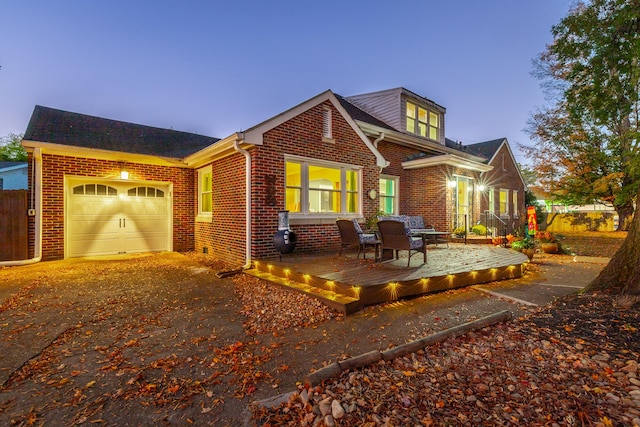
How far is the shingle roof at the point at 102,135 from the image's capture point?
8.52 meters

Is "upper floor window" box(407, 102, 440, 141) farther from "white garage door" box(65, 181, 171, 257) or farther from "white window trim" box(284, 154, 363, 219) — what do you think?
"white garage door" box(65, 181, 171, 257)

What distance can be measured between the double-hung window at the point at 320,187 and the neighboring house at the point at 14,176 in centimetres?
1470

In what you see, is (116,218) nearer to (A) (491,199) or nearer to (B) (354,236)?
(B) (354,236)

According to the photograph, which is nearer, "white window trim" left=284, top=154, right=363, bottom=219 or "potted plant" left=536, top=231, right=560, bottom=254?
"white window trim" left=284, top=154, right=363, bottom=219

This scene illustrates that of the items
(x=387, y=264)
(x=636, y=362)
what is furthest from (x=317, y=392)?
(x=387, y=264)

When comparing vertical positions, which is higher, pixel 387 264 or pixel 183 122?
pixel 183 122

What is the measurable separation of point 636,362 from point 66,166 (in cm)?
1164

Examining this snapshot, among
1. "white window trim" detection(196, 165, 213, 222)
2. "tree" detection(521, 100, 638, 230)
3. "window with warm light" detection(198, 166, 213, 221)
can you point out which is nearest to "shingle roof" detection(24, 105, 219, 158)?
"white window trim" detection(196, 165, 213, 222)

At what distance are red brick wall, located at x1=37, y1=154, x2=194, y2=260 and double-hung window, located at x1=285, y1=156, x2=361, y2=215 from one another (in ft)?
14.3

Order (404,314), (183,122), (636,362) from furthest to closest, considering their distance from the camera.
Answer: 1. (183,122)
2. (404,314)
3. (636,362)

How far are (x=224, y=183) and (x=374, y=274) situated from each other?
16.5ft

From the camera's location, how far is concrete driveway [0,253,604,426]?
233 centimetres

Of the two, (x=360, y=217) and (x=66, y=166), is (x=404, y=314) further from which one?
(x=66, y=166)

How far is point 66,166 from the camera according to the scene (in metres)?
8.27
